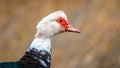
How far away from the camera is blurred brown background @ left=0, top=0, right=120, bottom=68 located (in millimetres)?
6188

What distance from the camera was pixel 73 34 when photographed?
6.59 metres

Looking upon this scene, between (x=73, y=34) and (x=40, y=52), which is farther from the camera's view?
(x=73, y=34)

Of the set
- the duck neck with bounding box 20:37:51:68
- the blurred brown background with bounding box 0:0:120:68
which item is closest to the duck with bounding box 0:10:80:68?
the duck neck with bounding box 20:37:51:68

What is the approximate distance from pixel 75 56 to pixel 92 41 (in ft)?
0.81

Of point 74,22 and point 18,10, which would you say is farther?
point 18,10

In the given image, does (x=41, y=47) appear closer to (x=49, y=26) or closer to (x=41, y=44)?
(x=41, y=44)

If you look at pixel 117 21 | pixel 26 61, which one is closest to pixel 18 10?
pixel 117 21

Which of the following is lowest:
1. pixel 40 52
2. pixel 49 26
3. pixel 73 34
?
pixel 40 52

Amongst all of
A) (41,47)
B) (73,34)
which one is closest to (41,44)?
(41,47)

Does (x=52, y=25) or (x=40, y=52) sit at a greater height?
(x=52, y=25)

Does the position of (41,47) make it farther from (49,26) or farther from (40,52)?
(49,26)

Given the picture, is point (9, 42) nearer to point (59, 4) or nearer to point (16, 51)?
point (16, 51)

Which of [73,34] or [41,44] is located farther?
[73,34]

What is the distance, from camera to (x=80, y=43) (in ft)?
21.1
